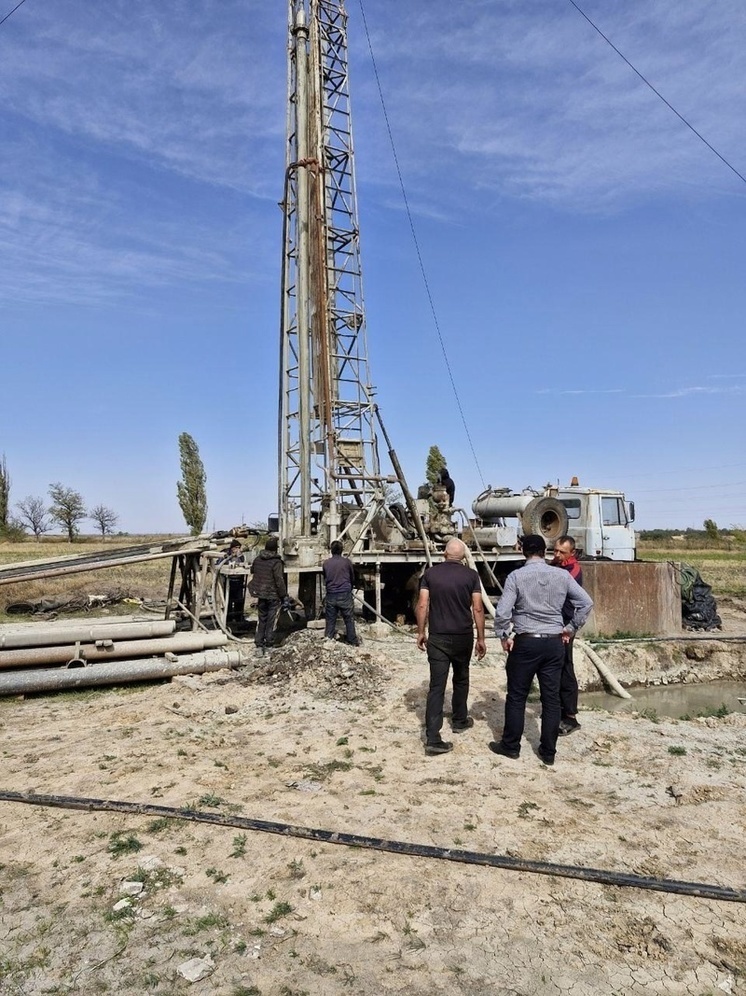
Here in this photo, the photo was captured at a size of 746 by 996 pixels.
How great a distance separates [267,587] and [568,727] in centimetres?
553

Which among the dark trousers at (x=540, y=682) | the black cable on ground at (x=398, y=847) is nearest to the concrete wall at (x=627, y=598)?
the dark trousers at (x=540, y=682)

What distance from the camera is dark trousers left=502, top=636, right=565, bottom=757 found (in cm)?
569

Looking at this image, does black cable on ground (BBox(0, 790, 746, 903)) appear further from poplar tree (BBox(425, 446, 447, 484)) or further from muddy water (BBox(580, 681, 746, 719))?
poplar tree (BBox(425, 446, 447, 484))

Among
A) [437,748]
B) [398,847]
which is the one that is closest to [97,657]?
[437,748]

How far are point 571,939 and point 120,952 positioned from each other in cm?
230

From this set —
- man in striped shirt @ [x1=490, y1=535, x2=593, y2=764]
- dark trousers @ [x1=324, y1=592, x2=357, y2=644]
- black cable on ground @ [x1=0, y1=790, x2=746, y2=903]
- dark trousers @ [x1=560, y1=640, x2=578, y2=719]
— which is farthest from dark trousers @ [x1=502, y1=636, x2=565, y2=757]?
dark trousers @ [x1=324, y1=592, x2=357, y2=644]

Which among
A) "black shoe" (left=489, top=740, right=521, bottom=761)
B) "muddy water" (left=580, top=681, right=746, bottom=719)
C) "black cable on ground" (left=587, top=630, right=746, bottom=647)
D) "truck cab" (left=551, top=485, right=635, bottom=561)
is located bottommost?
"muddy water" (left=580, top=681, right=746, bottom=719)

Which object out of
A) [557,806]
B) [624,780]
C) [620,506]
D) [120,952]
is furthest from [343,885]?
[620,506]

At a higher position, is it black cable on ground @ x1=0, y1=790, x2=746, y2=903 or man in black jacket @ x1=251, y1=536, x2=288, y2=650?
man in black jacket @ x1=251, y1=536, x2=288, y2=650

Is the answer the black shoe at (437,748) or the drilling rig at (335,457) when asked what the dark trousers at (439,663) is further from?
the drilling rig at (335,457)

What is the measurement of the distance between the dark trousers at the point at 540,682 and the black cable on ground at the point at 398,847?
183 cm

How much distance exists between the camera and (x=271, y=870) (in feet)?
13.4

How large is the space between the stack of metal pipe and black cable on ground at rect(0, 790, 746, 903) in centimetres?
431

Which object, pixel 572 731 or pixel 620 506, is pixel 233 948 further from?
pixel 620 506
